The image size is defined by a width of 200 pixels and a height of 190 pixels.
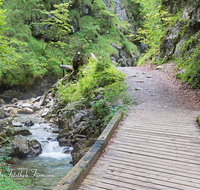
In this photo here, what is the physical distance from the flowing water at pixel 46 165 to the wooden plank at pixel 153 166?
233cm

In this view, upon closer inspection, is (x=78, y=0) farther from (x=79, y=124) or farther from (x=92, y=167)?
(x=92, y=167)

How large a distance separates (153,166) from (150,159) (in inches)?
9.4

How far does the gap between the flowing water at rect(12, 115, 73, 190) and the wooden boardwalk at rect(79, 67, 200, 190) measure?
7.79 ft

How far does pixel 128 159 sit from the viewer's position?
3.58 m

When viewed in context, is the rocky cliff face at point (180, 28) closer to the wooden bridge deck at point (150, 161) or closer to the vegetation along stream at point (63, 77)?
the vegetation along stream at point (63, 77)

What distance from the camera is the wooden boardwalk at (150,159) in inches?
113

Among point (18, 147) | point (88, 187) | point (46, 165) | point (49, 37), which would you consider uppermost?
point (49, 37)

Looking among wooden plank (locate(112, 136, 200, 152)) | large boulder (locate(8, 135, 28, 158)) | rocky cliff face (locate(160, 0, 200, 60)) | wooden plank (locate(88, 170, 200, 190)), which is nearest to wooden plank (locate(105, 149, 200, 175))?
wooden plank (locate(88, 170, 200, 190))

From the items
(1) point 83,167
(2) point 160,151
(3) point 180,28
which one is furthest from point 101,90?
(3) point 180,28

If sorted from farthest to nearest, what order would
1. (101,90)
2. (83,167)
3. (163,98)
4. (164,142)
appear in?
1. (101,90)
2. (163,98)
3. (164,142)
4. (83,167)

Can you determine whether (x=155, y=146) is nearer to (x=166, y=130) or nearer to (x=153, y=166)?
(x=153, y=166)

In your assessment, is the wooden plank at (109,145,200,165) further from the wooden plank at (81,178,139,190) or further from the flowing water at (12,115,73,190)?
the flowing water at (12,115,73,190)

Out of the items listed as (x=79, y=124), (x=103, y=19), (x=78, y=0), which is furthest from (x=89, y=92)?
(x=103, y=19)

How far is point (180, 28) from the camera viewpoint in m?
12.8
